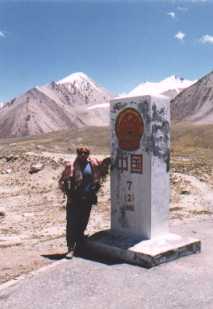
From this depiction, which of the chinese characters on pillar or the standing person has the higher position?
the chinese characters on pillar

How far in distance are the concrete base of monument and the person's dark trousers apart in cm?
31

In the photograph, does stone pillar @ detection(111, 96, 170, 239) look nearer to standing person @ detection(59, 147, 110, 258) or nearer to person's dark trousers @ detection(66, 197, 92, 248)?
standing person @ detection(59, 147, 110, 258)

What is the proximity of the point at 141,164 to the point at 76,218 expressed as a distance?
59.5 inches

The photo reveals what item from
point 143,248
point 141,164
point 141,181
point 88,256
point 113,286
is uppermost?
point 141,164

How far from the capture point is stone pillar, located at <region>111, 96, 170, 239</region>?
873 cm

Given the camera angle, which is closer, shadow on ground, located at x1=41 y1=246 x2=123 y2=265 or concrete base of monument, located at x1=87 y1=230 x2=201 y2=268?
concrete base of monument, located at x1=87 y1=230 x2=201 y2=268

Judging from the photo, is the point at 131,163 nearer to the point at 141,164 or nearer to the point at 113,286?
the point at 141,164

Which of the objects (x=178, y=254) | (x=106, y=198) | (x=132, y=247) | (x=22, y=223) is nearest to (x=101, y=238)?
(x=132, y=247)

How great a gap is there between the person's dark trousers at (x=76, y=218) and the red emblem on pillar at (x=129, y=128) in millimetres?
1282

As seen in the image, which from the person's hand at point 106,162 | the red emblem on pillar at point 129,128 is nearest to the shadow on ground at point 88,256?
the person's hand at point 106,162

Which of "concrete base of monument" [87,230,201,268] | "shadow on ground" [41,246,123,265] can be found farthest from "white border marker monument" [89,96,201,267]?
"shadow on ground" [41,246,123,265]

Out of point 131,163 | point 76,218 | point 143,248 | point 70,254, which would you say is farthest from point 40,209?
point 143,248

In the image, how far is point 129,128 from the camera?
9016 mm

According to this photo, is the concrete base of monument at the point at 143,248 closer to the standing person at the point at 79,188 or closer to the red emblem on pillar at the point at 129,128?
the standing person at the point at 79,188
